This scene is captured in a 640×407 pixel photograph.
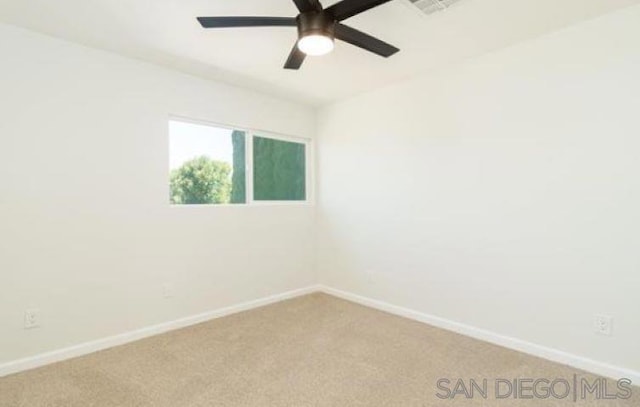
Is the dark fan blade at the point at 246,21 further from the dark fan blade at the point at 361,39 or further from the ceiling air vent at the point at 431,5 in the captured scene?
the ceiling air vent at the point at 431,5

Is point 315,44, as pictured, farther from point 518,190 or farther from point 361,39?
point 518,190

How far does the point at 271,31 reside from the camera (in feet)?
8.04

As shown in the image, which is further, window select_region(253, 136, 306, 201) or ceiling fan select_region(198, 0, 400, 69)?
window select_region(253, 136, 306, 201)

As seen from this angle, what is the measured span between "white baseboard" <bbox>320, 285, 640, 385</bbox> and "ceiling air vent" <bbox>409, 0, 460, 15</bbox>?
8.11 feet

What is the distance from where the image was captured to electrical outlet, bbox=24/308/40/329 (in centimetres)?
244

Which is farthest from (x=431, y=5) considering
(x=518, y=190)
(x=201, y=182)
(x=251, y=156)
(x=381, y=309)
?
(x=381, y=309)

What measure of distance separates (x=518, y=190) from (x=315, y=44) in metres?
1.91

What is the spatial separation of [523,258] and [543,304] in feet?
1.16

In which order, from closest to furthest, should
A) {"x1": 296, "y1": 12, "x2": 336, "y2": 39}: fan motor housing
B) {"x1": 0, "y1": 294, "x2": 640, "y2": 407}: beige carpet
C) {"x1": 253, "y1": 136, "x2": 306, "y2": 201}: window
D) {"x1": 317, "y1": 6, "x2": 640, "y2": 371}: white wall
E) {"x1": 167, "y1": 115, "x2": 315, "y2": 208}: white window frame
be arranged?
{"x1": 296, "y1": 12, "x2": 336, "y2": 39}: fan motor housing
{"x1": 0, "y1": 294, "x2": 640, "y2": 407}: beige carpet
{"x1": 317, "y1": 6, "x2": 640, "y2": 371}: white wall
{"x1": 167, "y1": 115, "x2": 315, "y2": 208}: white window frame
{"x1": 253, "y1": 136, "x2": 306, "y2": 201}: window

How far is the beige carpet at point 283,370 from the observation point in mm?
2055

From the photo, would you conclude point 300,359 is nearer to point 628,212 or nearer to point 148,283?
point 148,283

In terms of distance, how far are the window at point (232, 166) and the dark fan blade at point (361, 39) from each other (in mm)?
1962

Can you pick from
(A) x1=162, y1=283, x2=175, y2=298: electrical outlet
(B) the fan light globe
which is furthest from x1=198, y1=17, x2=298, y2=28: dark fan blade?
(A) x1=162, y1=283, x2=175, y2=298: electrical outlet

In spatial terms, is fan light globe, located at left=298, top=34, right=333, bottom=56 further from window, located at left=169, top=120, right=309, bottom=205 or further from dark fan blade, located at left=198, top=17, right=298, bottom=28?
window, located at left=169, top=120, right=309, bottom=205
